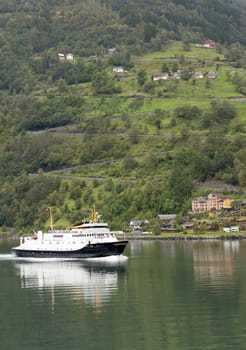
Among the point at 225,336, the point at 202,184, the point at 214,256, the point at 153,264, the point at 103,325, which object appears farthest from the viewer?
the point at 202,184

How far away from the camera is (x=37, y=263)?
116 metres

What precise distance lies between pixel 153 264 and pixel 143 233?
69.6 metres

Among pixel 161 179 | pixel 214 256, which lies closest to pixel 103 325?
pixel 214 256

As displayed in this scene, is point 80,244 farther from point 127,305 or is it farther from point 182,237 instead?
point 127,305

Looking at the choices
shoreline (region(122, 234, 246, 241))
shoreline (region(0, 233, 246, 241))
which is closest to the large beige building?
shoreline (region(0, 233, 246, 241))

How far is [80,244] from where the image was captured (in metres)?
118

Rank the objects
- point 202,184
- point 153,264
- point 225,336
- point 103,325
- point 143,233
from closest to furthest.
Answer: point 225,336, point 103,325, point 153,264, point 143,233, point 202,184

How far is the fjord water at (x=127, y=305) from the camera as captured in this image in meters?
57.0

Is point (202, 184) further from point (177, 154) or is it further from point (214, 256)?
point (214, 256)

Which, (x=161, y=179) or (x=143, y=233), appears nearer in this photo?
(x=143, y=233)

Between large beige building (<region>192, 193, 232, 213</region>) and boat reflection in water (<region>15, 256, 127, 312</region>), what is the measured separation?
59.4m

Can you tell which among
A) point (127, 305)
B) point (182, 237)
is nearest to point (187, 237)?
point (182, 237)

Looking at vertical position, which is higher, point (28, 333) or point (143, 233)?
point (28, 333)

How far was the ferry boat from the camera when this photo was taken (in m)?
116
